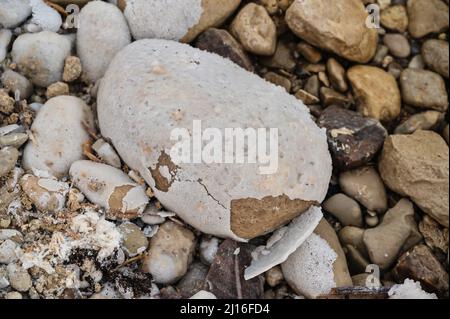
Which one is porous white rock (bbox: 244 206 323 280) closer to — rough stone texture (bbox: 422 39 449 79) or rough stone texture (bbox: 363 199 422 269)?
rough stone texture (bbox: 363 199 422 269)

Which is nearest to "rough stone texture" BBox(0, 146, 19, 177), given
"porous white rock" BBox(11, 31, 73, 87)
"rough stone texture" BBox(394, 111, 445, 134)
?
"porous white rock" BBox(11, 31, 73, 87)

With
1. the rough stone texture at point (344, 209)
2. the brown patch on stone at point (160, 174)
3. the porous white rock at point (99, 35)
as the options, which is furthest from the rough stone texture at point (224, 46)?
the rough stone texture at point (344, 209)

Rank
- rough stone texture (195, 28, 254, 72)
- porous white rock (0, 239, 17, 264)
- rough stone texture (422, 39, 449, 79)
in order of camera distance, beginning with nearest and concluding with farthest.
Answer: porous white rock (0, 239, 17, 264) < rough stone texture (195, 28, 254, 72) < rough stone texture (422, 39, 449, 79)

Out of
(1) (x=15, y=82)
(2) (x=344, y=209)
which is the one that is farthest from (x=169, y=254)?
(1) (x=15, y=82)

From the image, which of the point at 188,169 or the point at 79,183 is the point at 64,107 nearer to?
the point at 79,183

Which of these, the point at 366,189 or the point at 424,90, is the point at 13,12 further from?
the point at 424,90

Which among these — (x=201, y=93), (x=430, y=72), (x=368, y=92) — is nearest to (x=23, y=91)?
(x=201, y=93)
